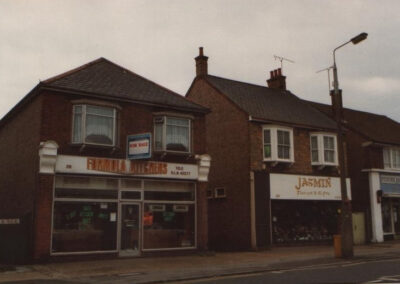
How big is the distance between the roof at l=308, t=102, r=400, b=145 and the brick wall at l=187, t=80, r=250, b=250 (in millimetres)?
8539

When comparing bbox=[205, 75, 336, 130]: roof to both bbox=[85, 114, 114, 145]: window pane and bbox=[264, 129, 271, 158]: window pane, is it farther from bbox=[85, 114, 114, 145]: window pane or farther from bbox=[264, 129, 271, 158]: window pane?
bbox=[85, 114, 114, 145]: window pane

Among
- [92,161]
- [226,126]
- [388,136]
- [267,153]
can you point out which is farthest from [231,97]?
[388,136]

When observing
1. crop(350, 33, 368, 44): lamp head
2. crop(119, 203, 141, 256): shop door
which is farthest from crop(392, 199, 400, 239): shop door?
crop(119, 203, 141, 256): shop door

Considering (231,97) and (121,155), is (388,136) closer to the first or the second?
(231,97)

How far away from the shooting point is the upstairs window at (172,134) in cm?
2052

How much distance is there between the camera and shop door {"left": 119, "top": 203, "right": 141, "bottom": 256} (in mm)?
19125

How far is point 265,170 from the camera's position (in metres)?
24.6

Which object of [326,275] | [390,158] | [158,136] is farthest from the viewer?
[390,158]

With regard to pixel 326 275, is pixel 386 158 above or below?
above

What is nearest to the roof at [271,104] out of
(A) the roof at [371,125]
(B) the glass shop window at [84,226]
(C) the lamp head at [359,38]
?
(A) the roof at [371,125]

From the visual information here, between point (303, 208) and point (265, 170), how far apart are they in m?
4.04

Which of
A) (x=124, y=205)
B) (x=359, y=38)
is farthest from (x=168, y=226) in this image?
(x=359, y=38)

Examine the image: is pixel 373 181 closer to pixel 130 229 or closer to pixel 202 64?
pixel 202 64

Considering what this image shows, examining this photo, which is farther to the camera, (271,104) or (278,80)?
(278,80)
